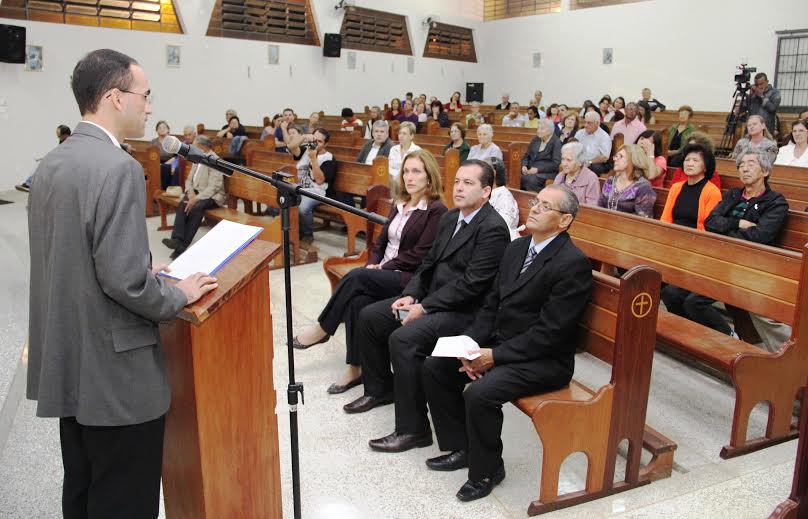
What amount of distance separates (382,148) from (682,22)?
9.34m

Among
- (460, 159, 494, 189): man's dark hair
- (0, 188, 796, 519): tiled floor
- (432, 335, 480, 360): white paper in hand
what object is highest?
(460, 159, 494, 189): man's dark hair

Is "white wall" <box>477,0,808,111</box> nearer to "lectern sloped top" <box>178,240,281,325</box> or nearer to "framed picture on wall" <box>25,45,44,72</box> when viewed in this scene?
"framed picture on wall" <box>25,45,44,72</box>

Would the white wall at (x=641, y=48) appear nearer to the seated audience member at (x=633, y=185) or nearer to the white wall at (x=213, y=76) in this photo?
the white wall at (x=213, y=76)

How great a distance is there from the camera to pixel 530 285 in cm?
252

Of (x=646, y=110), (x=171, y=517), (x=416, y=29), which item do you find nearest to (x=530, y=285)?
(x=171, y=517)

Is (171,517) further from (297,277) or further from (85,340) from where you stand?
(297,277)

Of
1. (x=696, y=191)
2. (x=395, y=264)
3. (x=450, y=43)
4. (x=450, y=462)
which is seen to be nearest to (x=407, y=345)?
(x=450, y=462)

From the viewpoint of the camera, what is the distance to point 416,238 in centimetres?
356

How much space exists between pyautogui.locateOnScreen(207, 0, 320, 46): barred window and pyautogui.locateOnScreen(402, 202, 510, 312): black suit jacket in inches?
444

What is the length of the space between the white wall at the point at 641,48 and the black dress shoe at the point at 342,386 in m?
11.8

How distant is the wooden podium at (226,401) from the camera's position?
5.19 feet

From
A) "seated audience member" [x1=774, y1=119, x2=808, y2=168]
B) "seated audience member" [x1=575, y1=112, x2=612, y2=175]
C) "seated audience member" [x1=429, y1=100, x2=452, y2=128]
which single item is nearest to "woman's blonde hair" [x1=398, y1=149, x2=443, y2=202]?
"seated audience member" [x1=774, y1=119, x2=808, y2=168]

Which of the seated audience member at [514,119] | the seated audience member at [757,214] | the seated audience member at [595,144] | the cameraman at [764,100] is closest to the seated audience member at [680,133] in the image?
the seated audience member at [595,144]

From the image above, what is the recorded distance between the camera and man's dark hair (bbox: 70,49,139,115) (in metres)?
1.41
